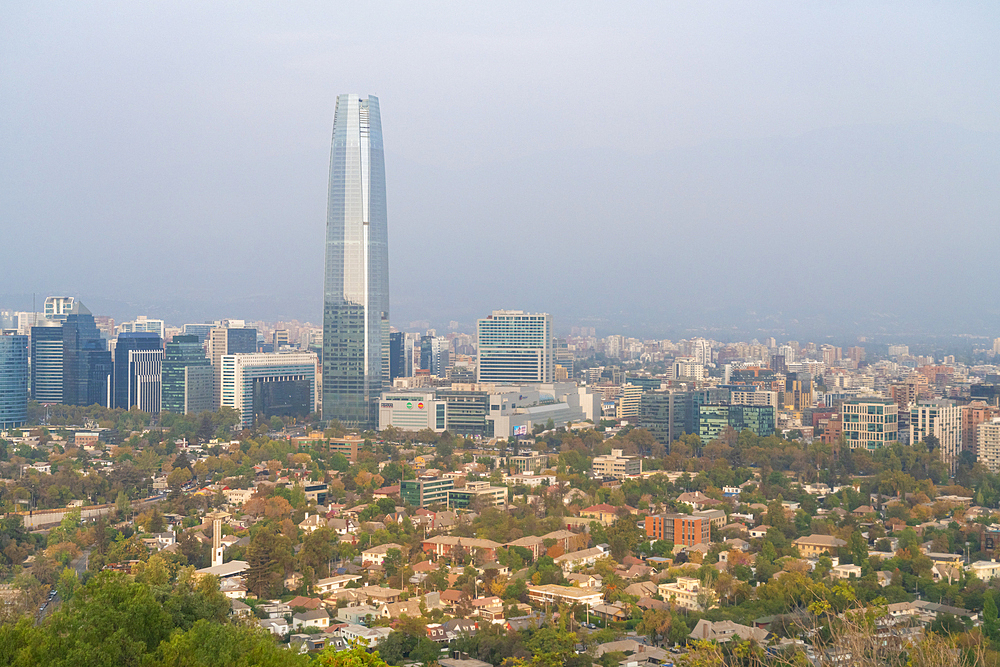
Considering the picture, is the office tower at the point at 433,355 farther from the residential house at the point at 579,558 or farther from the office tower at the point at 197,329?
the residential house at the point at 579,558

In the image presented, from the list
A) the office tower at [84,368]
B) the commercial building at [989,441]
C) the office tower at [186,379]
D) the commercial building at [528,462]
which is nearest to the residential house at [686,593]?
the commercial building at [528,462]

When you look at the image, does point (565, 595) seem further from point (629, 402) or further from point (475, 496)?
point (629, 402)

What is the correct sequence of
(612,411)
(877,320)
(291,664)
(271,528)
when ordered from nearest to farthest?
(291,664)
(271,528)
(612,411)
(877,320)

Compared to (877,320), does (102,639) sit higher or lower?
lower

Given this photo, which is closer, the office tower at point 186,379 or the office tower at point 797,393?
the office tower at point 186,379

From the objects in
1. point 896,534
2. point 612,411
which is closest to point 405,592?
point 896,534

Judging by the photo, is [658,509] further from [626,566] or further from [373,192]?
[373,192]

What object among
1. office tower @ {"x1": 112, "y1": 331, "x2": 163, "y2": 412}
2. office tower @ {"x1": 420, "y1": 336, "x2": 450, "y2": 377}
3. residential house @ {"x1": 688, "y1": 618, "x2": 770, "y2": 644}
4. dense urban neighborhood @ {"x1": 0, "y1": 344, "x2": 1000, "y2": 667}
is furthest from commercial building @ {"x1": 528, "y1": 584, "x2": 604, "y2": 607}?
office tower @ {"x1": 420, "y1": 336, "x2": 450, "y2": 377}

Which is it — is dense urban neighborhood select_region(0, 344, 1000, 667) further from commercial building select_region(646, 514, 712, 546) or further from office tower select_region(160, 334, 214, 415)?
office tower select_region(160, 334, 214, 415)
